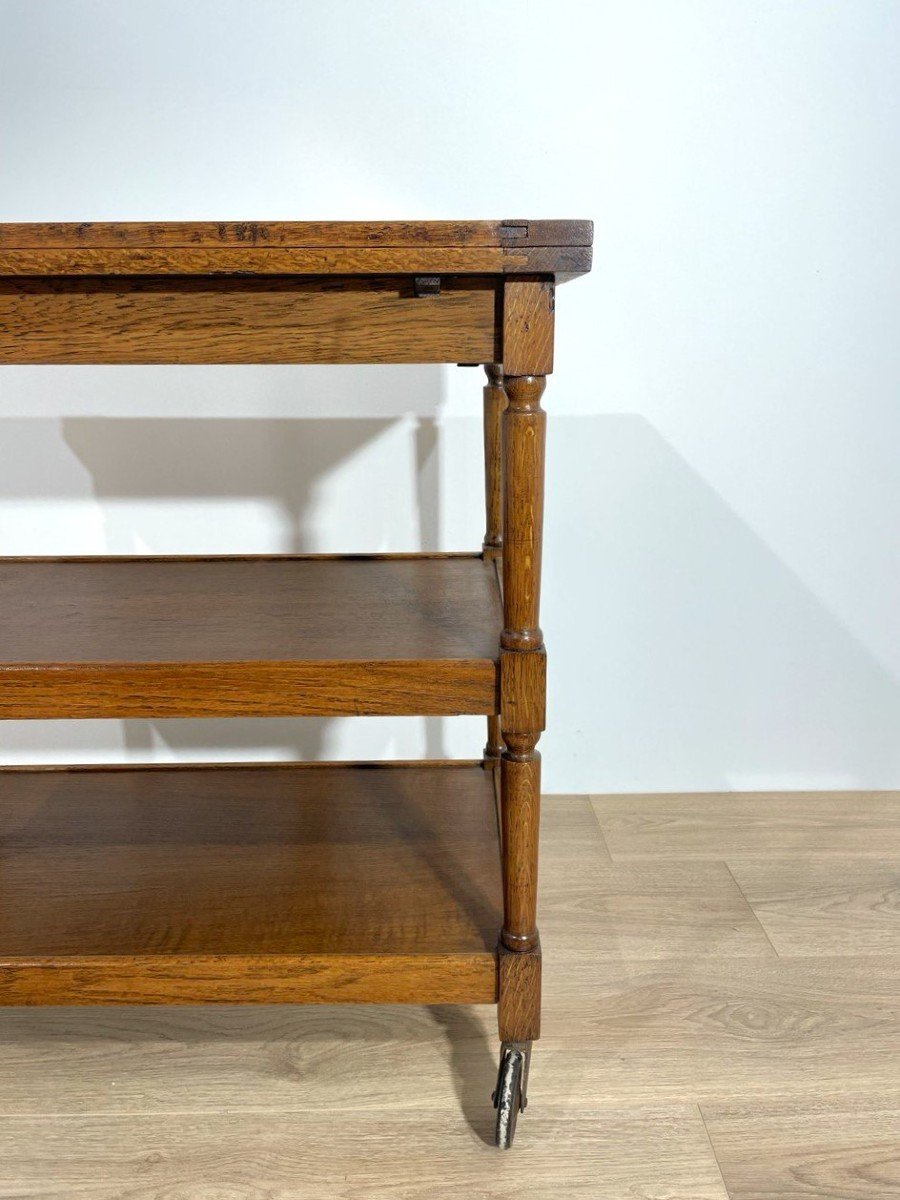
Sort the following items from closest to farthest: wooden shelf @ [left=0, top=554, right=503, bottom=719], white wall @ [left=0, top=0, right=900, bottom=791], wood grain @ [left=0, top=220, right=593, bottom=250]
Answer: wood grain @ [left=0, top=220, right=593, bottom=250] → wooden shelf @ [left=0, top=554, right=503, bottom=719] → white wall @ [left=0, top=0, right=900, bottom=791]

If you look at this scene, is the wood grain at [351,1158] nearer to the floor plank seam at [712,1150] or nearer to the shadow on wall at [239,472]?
the floor plank seam at [712,1150]

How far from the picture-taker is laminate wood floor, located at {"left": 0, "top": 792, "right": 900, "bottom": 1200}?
120 cm

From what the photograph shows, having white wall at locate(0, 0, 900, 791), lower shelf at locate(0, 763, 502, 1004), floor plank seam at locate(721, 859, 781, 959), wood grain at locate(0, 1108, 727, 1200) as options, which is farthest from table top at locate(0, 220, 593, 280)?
floor plank seam at locate(721, 859, 781, 959)

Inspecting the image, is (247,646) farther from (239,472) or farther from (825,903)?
(825,903)

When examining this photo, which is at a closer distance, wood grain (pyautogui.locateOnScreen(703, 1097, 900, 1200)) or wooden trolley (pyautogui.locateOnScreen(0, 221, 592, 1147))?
wooden trolley (pyautogui.locateOnScreen(0, 221, 592, 1147))

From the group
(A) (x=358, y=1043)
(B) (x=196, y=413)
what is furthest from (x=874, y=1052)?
(B) (x=196, y=413)

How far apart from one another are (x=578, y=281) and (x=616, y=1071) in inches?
46.0

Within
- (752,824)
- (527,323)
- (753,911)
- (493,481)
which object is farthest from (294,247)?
(752,824)

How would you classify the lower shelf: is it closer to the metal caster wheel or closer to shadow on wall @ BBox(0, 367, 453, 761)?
the metal caster wheel

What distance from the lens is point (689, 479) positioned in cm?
191

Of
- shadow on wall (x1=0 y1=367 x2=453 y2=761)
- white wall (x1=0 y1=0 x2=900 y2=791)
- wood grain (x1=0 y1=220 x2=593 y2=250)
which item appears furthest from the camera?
shadow on wall (x1=0 y1=367 x2=453 y2=761)

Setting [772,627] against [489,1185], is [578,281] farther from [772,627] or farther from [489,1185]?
[489,1185]

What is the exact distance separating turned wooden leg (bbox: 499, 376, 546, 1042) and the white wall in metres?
0.80

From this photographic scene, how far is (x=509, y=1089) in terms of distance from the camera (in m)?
1.22
